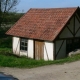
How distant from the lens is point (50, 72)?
14461 mm

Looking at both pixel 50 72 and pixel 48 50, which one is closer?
pixel 50 72

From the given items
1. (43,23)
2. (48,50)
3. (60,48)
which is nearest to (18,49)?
(43,23)

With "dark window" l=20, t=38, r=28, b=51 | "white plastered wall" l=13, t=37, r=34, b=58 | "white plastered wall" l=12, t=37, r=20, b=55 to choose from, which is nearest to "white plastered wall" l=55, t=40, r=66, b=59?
"white plastered wall" l=13, t=37, r=34, b=58

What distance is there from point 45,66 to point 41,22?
9456 millimetres

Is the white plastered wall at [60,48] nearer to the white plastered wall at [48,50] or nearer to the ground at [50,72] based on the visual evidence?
the white plastered wall at [48,50]

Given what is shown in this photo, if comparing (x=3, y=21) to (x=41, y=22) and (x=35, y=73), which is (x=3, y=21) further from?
(x=35, y=73)

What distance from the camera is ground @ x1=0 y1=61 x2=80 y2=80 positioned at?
43.7 ft

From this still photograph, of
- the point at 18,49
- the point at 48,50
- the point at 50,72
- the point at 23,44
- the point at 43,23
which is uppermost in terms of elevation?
the point at 43,23

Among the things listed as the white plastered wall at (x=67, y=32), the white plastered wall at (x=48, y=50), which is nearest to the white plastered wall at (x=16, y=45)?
the white plastered wall at (x=48, y=50)

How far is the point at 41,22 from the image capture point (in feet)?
83.0

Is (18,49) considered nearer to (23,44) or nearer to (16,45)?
(16,45)

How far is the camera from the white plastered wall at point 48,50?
22.1 meters

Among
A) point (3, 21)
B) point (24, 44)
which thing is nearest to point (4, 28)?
point (3, 21)

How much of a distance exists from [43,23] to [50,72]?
1098cm
